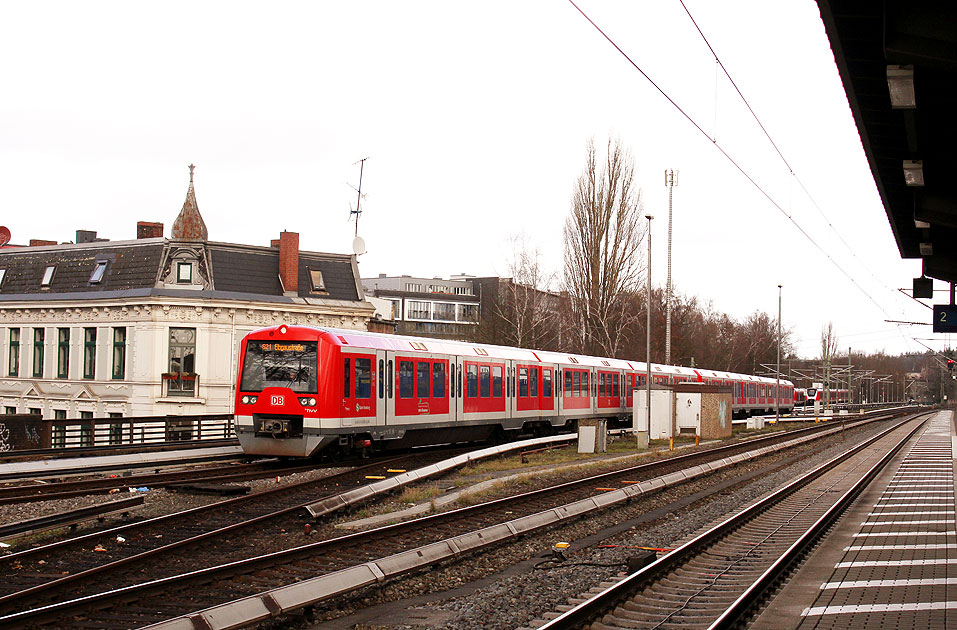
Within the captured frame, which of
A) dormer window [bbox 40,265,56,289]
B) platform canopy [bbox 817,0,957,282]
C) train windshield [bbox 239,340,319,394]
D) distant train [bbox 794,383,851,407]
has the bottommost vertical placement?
distant train [bbox 794,383,851,407]

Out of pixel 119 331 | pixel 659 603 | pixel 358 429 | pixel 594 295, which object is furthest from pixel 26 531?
pixel 594 295

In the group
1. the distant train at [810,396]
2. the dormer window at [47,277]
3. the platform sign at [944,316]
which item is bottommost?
the distant train at [810,396]

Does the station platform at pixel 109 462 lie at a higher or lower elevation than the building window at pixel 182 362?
lower

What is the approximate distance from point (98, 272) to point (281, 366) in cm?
2188

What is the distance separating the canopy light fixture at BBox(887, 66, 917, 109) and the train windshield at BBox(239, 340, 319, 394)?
1337 cm

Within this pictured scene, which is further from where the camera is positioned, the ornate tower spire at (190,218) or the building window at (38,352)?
the ornate tower spire at (190,218)

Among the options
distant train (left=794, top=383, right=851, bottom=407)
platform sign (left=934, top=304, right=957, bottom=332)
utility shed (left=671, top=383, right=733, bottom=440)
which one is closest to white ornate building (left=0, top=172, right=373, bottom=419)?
utility shed (left=671, top=383, right=733, bottom=440)

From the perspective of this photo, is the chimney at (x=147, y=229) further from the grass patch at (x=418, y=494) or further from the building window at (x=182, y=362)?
the grass patch at (x=418, y=494)

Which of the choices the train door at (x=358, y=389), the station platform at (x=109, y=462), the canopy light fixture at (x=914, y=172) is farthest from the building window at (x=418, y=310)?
the canopy light fixture at (x=914, y=172)

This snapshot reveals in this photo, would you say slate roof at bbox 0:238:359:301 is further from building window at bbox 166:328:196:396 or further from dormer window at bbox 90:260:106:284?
building window at bbox 166:328:196:396

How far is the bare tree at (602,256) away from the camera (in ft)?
162

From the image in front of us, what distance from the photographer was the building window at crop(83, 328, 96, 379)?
36969mm

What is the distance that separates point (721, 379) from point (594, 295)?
8110mm

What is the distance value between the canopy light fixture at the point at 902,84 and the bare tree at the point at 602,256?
132 ft
